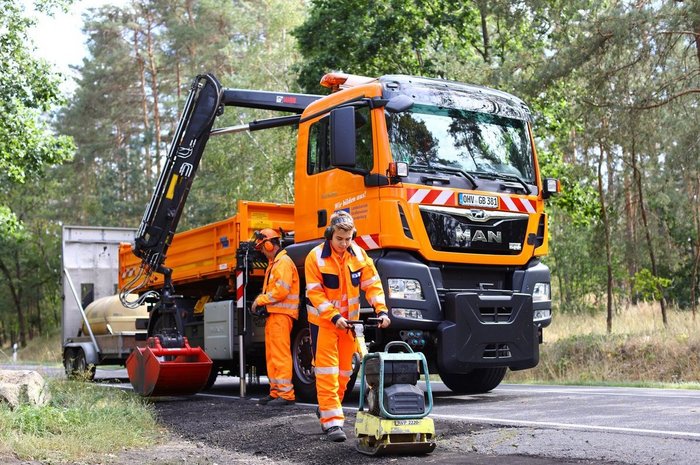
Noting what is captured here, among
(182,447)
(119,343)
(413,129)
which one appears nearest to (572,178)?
(119,343)

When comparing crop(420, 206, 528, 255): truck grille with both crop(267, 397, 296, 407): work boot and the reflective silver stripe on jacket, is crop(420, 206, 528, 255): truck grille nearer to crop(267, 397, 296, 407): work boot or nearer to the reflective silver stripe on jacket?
the reflective silver stripe on jacket

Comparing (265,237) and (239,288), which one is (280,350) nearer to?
→ (265,237)

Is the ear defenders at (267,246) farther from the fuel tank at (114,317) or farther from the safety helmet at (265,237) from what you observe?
the fuel tank at (114,317)

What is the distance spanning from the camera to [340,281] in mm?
7254

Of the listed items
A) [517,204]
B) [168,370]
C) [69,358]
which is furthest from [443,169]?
[69,358]

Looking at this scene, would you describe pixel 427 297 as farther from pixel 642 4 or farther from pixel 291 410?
pixel 642 4

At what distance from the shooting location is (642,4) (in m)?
15.2

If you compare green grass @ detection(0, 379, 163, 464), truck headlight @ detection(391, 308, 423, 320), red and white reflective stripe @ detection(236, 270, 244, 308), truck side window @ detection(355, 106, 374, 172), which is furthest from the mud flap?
red and white reflective stripe @ detection(236, 270, 244, 308)

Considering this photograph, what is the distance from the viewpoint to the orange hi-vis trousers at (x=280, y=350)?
9.25 meters

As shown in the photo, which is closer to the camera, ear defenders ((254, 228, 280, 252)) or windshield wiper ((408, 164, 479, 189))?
windshield wiper ((408, 164, 479, 189))

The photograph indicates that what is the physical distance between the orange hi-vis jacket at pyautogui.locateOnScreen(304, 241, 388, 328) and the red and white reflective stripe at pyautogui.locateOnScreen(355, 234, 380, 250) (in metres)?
1.49

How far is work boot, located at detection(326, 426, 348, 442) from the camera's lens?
6883 millimetres

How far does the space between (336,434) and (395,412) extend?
3.09ft

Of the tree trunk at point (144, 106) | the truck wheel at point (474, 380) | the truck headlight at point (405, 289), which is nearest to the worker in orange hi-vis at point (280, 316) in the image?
the truck headlight at point (405, 289)
